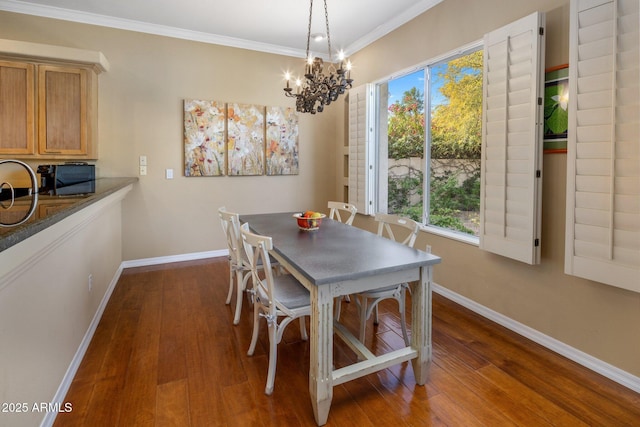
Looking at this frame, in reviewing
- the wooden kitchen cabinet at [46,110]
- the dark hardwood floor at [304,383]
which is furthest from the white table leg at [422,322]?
the wooden kitchen cabinet at [46,110]

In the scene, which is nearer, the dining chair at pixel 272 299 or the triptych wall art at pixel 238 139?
the dining chair at pixel 272 299

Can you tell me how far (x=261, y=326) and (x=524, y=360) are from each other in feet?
6.14

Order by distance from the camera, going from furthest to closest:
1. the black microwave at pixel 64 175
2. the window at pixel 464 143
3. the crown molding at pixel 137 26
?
the crown molding at pixel 137 26 → the black microwave at pixel 64 175 → the window at pixel 464 143

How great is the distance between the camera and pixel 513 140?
97.0 inches

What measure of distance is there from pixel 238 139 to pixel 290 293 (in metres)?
2.96

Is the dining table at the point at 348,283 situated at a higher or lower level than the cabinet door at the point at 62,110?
lower

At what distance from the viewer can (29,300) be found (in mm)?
1445

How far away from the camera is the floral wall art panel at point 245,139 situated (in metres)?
4.47

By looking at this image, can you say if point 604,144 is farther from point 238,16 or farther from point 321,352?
point 238,16

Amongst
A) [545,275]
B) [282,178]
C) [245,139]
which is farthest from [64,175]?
[545,275]

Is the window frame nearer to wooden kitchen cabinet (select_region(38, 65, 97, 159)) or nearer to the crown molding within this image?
the crown molding

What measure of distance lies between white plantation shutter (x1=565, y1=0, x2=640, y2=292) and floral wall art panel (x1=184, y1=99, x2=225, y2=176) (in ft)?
12.1

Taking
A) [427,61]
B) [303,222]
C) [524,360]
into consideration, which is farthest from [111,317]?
[427,61]

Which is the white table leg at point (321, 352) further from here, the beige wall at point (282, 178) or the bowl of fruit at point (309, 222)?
the beige wall at point (282, 178)
